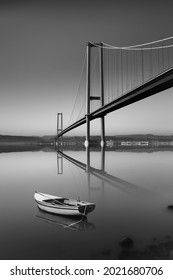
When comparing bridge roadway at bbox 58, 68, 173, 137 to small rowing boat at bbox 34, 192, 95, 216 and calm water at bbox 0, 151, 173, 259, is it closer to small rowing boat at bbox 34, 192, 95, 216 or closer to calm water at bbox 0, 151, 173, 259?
calm water at bbox 0, 151, 173, 259

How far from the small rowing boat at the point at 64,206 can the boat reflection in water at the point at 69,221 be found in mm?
41

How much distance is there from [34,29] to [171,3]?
139 centimetres

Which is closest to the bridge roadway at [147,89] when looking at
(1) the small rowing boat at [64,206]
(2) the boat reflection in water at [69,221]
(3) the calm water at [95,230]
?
(3) the calm water at [95,230]

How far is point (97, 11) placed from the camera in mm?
2268

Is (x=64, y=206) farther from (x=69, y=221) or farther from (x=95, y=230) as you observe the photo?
(x=95, y=230)

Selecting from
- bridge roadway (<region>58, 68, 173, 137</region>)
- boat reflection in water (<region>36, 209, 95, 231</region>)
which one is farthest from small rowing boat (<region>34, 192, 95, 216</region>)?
bridge roadway (<region>58, 68, 173, 137</region>)

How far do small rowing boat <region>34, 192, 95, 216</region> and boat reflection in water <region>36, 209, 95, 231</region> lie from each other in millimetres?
41

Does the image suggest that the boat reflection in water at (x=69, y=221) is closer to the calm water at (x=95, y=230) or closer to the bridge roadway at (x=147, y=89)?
the calm water at (x=95, y=230)

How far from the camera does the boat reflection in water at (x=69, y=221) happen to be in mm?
2064

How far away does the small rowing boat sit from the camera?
222 cm

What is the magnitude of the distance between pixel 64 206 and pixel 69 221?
0.50ft
